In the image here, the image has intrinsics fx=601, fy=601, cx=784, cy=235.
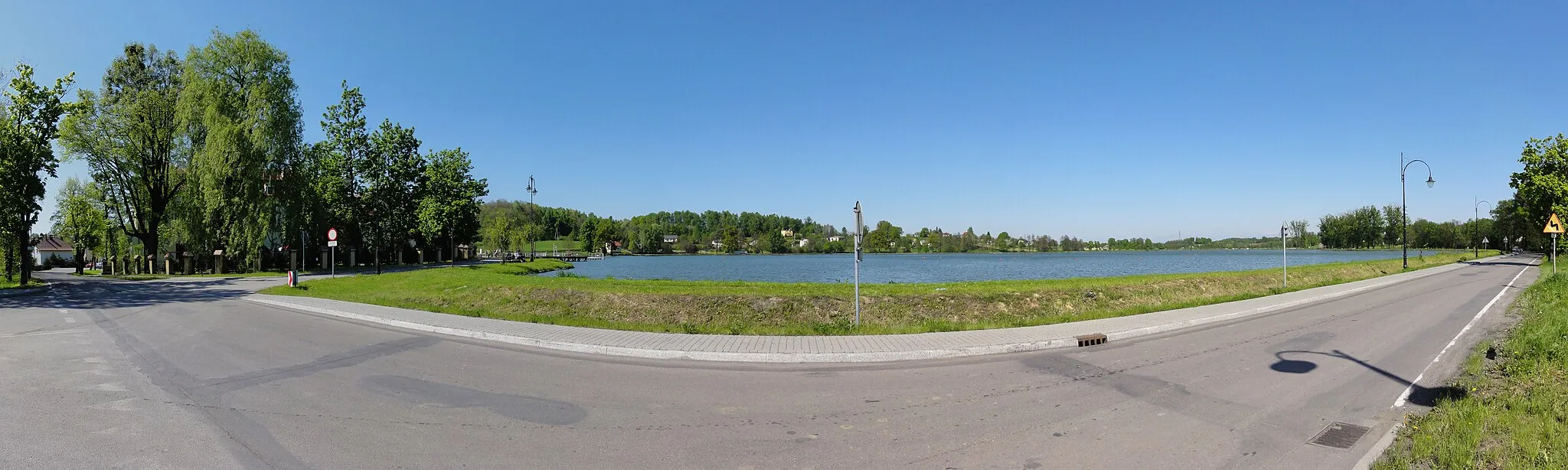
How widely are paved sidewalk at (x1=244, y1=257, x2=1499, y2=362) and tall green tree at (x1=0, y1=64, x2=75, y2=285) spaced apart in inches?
837

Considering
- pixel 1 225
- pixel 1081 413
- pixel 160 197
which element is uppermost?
A: pixel 160 197

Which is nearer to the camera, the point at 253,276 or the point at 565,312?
the point at 565,312

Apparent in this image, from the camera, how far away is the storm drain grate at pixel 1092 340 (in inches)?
416

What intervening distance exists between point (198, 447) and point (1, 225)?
106ft

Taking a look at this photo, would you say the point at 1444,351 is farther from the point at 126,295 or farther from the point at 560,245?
the point at 560,245

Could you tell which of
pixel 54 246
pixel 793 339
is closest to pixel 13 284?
pixel 793 339

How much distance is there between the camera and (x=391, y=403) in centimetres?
646

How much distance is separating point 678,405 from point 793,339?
4446 millimetres

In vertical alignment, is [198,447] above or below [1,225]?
below

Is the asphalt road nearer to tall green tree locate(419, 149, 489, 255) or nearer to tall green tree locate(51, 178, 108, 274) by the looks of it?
tall green tree locate(419, 149, 489, 255)

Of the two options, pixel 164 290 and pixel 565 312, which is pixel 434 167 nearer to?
pixel 164 290

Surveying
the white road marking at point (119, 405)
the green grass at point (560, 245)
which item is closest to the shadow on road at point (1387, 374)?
the white road marking at point (119, 405)

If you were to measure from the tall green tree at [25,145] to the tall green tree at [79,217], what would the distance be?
3050cm

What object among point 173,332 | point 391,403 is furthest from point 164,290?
point 391,403
